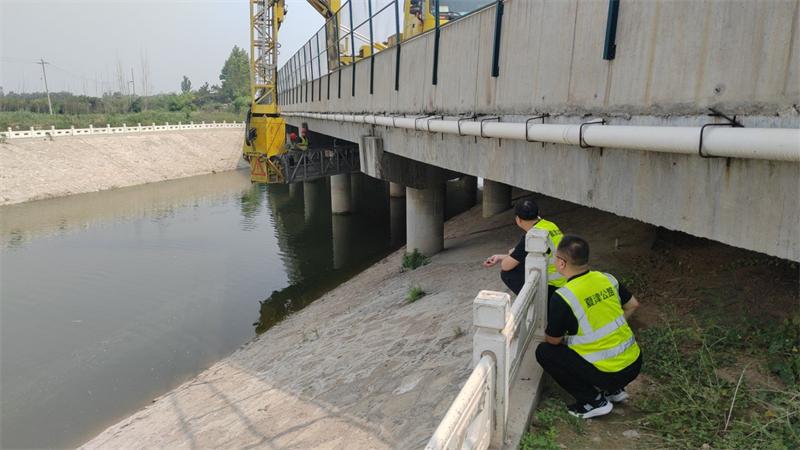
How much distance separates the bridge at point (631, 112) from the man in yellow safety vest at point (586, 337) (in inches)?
14.6

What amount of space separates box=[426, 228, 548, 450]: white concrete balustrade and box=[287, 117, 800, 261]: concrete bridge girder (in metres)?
0.82

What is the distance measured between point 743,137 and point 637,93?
1.22 metres

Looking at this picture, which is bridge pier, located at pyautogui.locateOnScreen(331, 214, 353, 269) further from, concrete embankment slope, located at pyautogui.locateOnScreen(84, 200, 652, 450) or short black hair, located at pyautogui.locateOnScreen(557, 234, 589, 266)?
short black hair, located at pyautogui.locateOnScreen(557, 234, 589, 266)

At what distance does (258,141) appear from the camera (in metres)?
19.3

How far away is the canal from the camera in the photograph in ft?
31.9

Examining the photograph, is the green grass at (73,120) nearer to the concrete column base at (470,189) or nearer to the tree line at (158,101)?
the tree line at (158,101)

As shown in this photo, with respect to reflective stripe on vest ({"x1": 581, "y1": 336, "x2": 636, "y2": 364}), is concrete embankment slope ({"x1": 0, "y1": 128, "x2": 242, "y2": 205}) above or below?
below

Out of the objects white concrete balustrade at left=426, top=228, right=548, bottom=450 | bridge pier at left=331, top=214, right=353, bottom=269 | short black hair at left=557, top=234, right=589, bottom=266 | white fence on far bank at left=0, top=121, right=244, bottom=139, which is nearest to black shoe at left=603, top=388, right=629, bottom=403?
white concrete balustrade at left=426, top=228, right=548, bottom=450

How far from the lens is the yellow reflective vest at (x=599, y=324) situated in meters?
3.50

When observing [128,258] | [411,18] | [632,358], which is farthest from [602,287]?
[128,258]

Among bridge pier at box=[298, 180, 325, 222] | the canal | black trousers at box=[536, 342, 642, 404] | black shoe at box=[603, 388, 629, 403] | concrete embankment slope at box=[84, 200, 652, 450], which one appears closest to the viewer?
black trousers at box=[536, 342, 642, 404]

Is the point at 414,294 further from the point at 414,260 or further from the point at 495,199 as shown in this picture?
the point at 495,199

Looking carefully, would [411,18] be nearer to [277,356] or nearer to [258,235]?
[277,356]

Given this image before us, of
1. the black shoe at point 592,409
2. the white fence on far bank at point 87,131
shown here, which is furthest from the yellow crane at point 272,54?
the white fence on far bank at point 87,131
